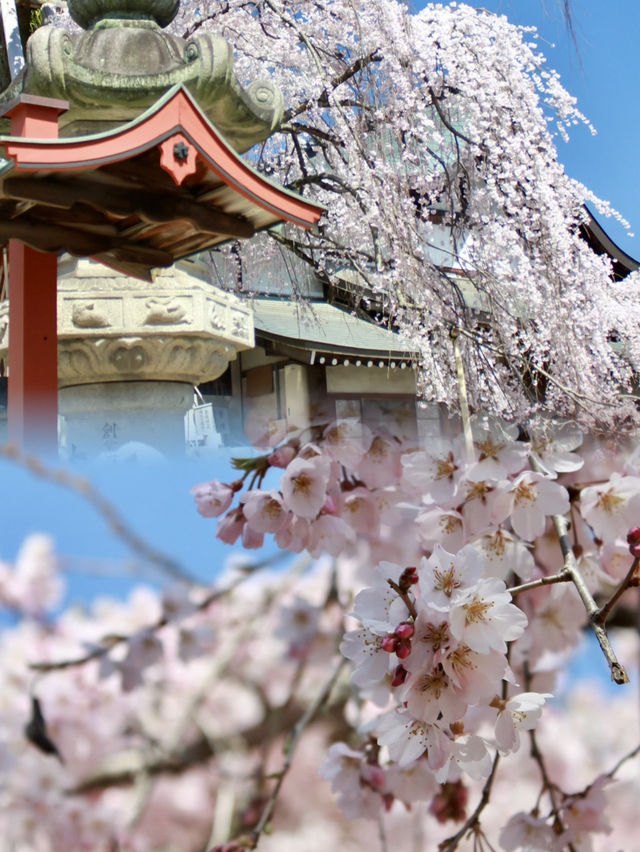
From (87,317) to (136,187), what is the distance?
1530 millimetres

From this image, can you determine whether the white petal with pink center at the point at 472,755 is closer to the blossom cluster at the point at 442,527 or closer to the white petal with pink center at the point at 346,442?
the blossom cluster at the point at 442,527

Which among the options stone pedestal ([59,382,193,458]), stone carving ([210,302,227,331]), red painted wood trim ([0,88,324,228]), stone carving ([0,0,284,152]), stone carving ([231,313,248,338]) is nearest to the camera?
red painted wood trim ([0,88,324,228])

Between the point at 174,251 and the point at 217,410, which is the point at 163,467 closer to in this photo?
the point at 174,251

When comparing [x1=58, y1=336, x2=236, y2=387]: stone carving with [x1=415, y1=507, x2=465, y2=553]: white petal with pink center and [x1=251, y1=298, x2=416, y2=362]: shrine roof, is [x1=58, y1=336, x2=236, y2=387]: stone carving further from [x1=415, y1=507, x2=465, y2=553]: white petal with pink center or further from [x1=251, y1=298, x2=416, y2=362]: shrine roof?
[x1=251, y1=298, x2=416, y2=362]: shrine roof

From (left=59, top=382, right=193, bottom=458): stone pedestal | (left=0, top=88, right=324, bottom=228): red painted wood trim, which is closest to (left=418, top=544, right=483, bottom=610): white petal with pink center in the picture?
(left=0, top=88, right=324, bottom=228): red painted wood trim

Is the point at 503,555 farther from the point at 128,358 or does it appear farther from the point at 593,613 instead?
the point at 128,358

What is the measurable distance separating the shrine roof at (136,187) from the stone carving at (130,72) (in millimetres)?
223

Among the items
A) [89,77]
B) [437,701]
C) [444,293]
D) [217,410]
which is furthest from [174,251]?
[217,410]

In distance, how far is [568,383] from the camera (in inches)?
242

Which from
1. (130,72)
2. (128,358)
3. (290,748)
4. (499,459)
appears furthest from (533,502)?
(128,358)

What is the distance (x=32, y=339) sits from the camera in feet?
9.65

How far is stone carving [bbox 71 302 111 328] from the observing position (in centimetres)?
403

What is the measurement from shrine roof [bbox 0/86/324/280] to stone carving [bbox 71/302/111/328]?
896 millimetres

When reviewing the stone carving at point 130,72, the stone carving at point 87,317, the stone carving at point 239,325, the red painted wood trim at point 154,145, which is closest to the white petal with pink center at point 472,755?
the red painted wood trim at point 154,145
